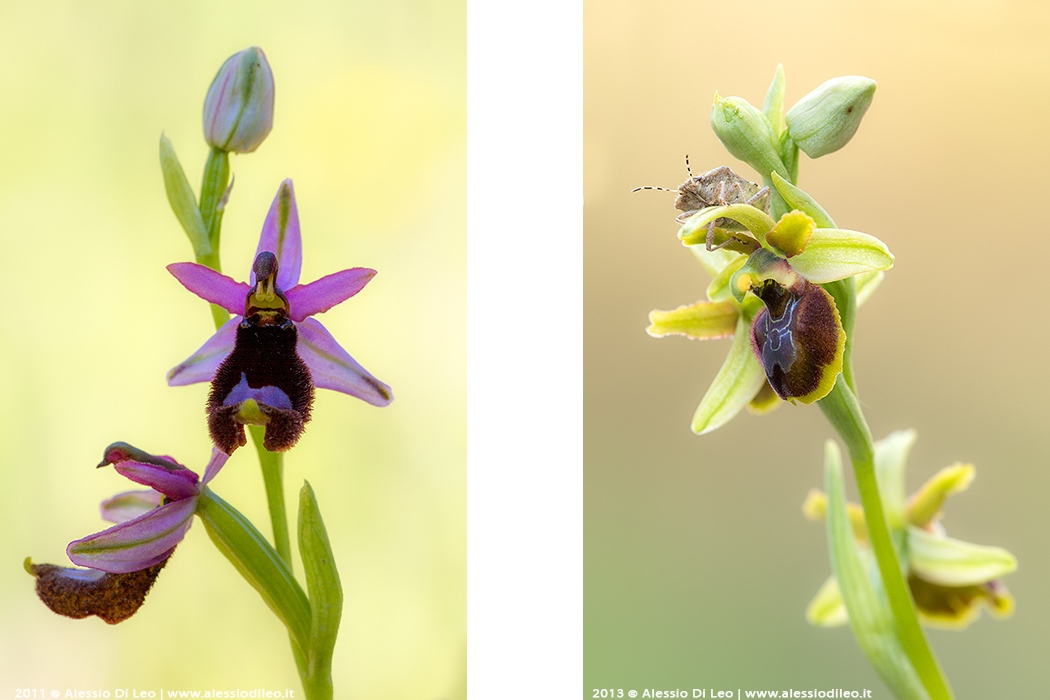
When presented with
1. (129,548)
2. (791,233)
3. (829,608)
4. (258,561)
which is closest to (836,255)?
(791,233)

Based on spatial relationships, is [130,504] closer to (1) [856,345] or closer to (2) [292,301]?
(2) [292,301]

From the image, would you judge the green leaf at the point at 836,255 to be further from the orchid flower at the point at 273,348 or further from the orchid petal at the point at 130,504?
the orchid petal at the point at 130,504

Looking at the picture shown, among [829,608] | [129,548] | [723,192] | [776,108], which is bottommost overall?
[829,608]

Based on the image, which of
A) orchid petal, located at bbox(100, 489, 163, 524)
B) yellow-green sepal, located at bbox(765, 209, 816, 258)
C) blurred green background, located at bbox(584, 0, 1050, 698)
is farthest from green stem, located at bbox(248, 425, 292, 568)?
yellow-green sepal, located at bbox(765, 209, 816, 258)

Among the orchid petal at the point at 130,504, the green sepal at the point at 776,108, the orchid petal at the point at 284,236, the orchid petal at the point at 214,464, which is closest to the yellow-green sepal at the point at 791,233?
the green sepal at the point at 776,108

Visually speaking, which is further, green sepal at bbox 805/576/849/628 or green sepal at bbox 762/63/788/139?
green sepal at bbox 805/576/849/628

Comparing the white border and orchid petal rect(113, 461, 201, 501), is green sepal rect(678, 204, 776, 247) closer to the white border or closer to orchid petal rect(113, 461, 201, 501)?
the white border

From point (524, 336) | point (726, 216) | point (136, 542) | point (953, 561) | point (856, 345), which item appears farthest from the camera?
point (856, 345)

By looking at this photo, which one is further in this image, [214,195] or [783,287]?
[214,195]

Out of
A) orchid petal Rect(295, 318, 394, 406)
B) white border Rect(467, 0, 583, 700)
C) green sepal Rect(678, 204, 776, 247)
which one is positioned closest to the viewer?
green sepal Rect(678, 204, 776, 247)
